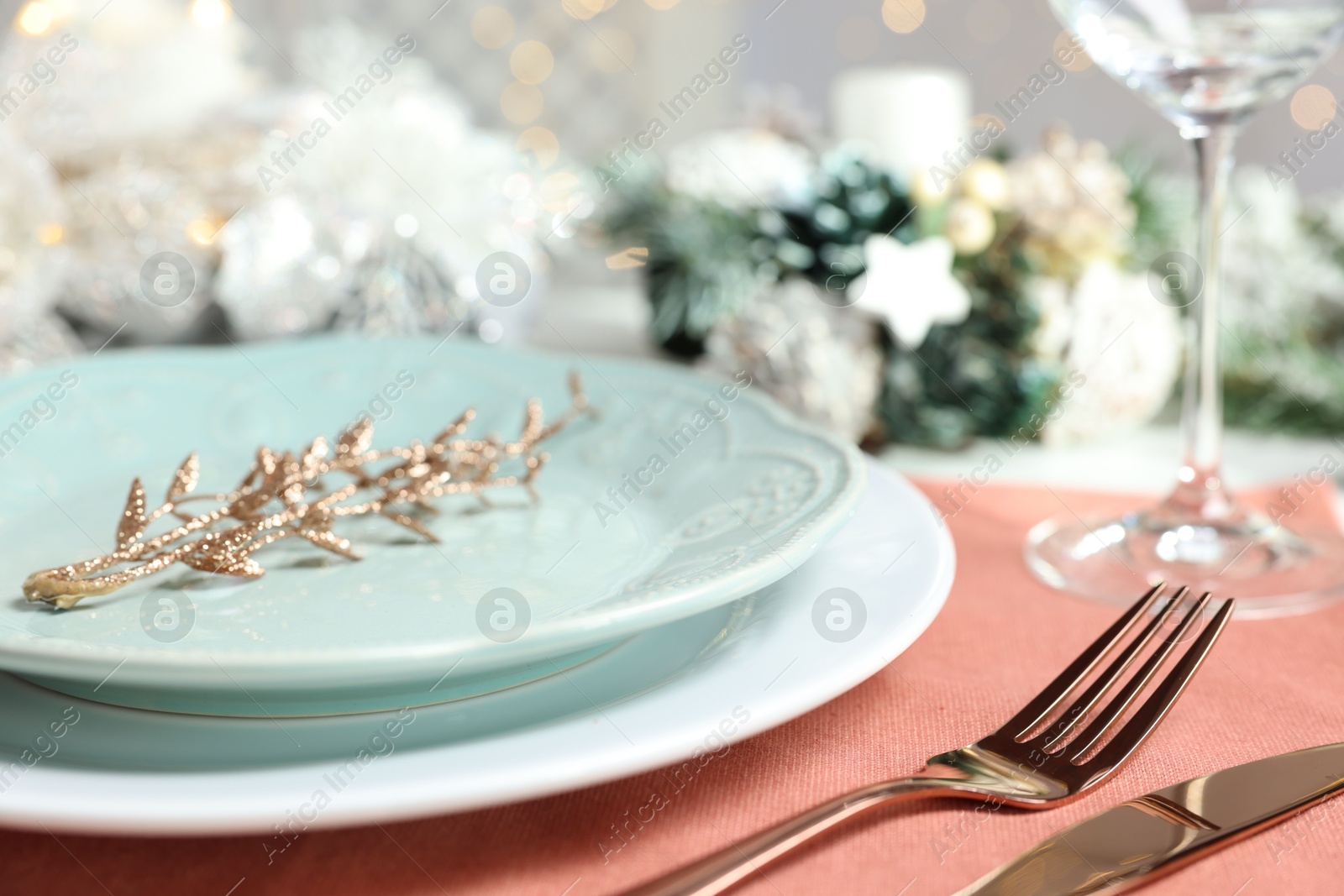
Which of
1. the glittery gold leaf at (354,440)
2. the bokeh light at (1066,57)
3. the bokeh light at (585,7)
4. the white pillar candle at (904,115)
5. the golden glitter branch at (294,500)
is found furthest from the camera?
the bokeh light at (585,7)

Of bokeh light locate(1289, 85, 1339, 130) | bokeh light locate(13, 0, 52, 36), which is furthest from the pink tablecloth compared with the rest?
bokeh light locate(1289, 85, 1339, 130)

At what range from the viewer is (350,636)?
34 cm

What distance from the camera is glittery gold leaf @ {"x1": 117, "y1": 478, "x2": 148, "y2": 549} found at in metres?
0.40

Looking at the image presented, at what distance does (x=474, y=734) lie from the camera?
11.8 inches

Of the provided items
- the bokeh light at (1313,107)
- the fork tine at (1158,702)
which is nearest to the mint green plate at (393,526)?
the fork tine at (1158,702)

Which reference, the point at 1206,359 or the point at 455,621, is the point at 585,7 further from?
the point at 455,621

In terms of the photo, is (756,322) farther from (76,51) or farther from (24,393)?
(76,51)

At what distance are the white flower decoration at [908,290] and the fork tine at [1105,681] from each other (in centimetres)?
31

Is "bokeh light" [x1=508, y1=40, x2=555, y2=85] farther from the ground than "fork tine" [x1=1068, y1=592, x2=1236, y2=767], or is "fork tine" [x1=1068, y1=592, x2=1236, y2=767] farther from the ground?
"fork tine" [x1=1068, y1=592, x2=1236, y2=767]

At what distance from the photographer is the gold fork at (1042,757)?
27cm

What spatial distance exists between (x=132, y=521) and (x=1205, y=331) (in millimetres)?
495

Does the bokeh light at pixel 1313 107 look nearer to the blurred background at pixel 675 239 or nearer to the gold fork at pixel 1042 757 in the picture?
the blurred background at pixel 675 239

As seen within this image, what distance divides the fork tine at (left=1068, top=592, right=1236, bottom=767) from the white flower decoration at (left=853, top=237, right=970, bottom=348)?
33 cm

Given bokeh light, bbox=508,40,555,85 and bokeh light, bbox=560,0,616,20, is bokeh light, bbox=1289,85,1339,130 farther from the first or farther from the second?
bokeh light, bbox=508,40,555,85
